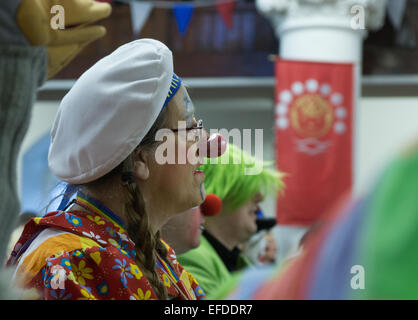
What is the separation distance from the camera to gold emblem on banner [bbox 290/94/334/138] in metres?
5.67

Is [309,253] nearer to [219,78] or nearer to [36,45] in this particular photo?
[36,45]

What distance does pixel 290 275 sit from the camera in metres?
0.48

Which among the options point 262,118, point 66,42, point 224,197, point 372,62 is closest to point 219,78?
point 262,118

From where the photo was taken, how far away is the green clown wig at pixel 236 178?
85.6 inches

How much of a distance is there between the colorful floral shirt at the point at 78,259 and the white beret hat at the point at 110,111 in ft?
0.30

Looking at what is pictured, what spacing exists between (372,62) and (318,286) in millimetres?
6884

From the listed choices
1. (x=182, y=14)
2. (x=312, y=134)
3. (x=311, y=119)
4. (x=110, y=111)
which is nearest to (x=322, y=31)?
(x=311, y=119)

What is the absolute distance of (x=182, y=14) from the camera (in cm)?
670

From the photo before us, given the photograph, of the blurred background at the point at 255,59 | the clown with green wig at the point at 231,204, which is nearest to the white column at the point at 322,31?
the blurred background at the point at 255,59

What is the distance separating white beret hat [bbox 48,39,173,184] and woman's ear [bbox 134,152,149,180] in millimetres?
63

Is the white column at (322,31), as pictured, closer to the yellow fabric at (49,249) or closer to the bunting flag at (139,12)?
the bunting flag at (139,12)
